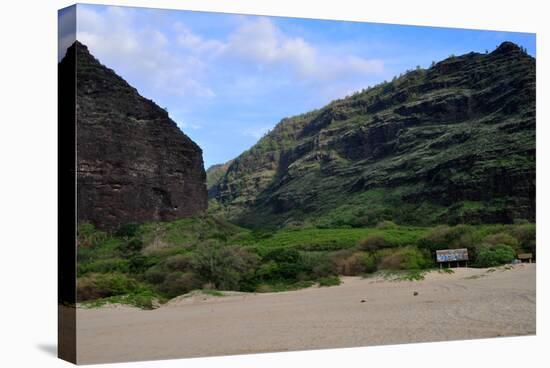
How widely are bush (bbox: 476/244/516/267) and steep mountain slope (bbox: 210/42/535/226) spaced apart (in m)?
0.53

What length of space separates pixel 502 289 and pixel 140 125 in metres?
7.15

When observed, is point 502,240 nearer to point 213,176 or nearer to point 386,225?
point 386,225

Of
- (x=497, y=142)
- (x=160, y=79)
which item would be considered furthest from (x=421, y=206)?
(x=160, y=79)

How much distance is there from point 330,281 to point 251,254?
1455mm

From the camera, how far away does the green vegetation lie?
455 inches

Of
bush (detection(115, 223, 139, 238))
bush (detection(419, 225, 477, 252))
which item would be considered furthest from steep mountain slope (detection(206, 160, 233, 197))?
bush (detection(419, 225, 477, 252))

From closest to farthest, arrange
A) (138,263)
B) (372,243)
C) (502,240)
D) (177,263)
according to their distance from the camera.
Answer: (138,263) → (177,263) → (372,243) → (502,240)

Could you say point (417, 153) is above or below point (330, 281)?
above

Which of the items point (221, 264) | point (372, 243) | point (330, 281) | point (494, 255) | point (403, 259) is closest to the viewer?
point (221, 264)

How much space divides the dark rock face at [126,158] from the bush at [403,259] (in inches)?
132

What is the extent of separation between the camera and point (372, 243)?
539 inches

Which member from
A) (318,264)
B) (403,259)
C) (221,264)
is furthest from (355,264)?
(221,264)

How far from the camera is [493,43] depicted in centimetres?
1473

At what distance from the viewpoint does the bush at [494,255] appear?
14.4 metres
